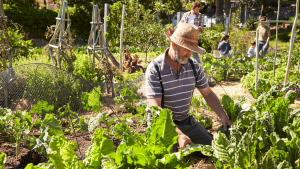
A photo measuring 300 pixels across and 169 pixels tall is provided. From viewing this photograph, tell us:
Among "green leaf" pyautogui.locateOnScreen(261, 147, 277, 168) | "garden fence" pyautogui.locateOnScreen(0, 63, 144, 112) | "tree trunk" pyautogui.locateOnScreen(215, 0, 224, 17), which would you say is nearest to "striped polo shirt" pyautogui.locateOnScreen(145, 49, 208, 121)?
"green leaf" pyautogui.locateOnScreen(261, 147, 277, 168)

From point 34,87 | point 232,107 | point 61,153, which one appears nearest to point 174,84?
point 232,107

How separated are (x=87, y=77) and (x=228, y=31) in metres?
8.03

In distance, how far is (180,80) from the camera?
2656mm

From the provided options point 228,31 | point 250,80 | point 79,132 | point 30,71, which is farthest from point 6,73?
point 228,31

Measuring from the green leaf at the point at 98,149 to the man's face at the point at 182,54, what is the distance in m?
1.06

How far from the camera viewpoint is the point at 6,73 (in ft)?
Result: 11.6

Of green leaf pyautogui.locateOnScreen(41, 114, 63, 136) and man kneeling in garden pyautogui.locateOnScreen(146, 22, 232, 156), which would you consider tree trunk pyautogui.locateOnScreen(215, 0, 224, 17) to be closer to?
man kneeling in garden pyautogui.locateOnScreen(146, 22, 232, 156)

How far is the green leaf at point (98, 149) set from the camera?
1556 millimetres

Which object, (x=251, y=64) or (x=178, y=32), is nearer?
(x=178, y=32)

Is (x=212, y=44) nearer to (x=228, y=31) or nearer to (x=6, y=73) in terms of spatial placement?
(x=228, y=31)

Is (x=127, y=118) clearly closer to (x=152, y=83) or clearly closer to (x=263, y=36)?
(x=152, y=83)

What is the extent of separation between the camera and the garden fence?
3.45 m

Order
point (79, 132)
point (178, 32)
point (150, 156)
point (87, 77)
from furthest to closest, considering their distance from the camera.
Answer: point (87, 77), point (79, 132), point (178, 32), point (150, 156)

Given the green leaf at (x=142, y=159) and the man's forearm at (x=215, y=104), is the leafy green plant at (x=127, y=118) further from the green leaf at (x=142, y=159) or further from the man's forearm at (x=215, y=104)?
the green leaf at (x=142, y=159)
